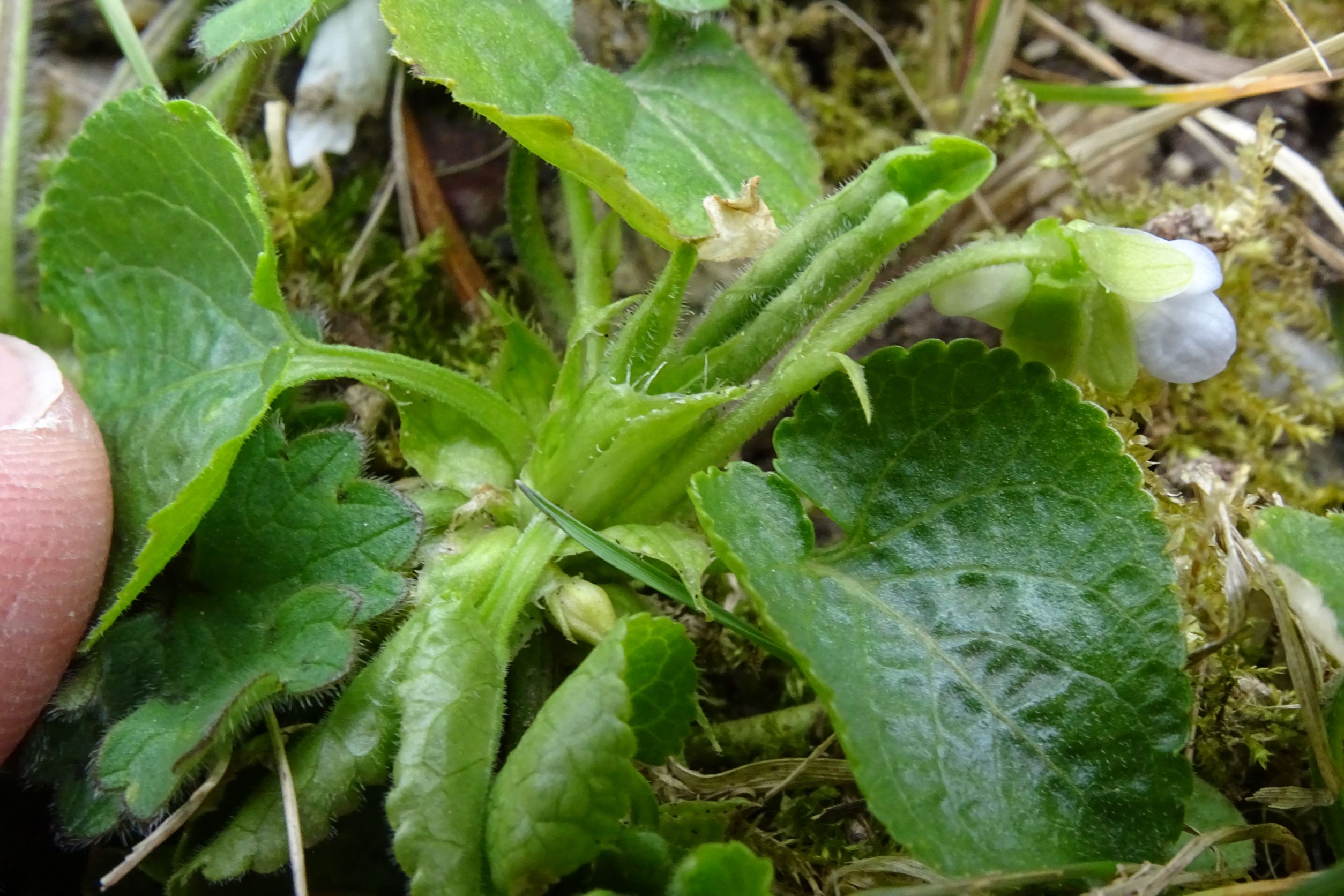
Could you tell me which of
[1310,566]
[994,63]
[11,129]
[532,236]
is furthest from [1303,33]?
[11,129]

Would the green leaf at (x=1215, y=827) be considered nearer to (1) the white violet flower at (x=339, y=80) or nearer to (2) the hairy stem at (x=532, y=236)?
(2) the hairy stem at (x=532, y=236)

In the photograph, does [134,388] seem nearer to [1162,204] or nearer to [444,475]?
[444,475]

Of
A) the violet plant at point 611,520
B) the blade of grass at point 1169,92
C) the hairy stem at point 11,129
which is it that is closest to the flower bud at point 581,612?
the violet plant at point 611,520

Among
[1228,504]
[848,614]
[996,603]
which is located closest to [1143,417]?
[1228,504]

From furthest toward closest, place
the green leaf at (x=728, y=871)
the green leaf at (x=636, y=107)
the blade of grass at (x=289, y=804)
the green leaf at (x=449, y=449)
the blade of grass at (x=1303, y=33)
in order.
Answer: the blade of grass at (x=1303, y=33) < the green leaf at (x=449, y=449) < the green leaf at (x=636, y=107) < the blade of grass at (x=289, y=804) < the green leaf at (x=728, y=871)

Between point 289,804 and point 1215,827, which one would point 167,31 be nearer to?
point 289,804
